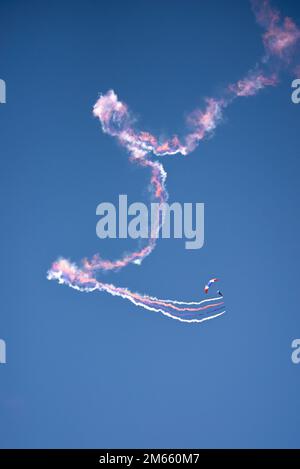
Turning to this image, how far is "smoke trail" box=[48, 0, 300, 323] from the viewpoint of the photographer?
9.59 metres

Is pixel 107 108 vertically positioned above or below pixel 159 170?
above

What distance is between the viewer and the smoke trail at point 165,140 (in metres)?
9.59

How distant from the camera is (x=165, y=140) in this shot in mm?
9789

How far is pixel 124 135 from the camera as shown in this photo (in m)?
9.79

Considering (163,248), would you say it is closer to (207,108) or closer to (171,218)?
(171,218)

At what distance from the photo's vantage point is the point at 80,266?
9719 millimetres

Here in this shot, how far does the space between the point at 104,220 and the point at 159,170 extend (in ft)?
2.51

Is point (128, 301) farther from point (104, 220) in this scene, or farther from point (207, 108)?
point (207, 108)

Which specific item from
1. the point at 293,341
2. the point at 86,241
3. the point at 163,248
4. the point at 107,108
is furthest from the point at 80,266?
the point at 293,341

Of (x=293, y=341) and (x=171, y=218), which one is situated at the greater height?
(x=171, y=218)
